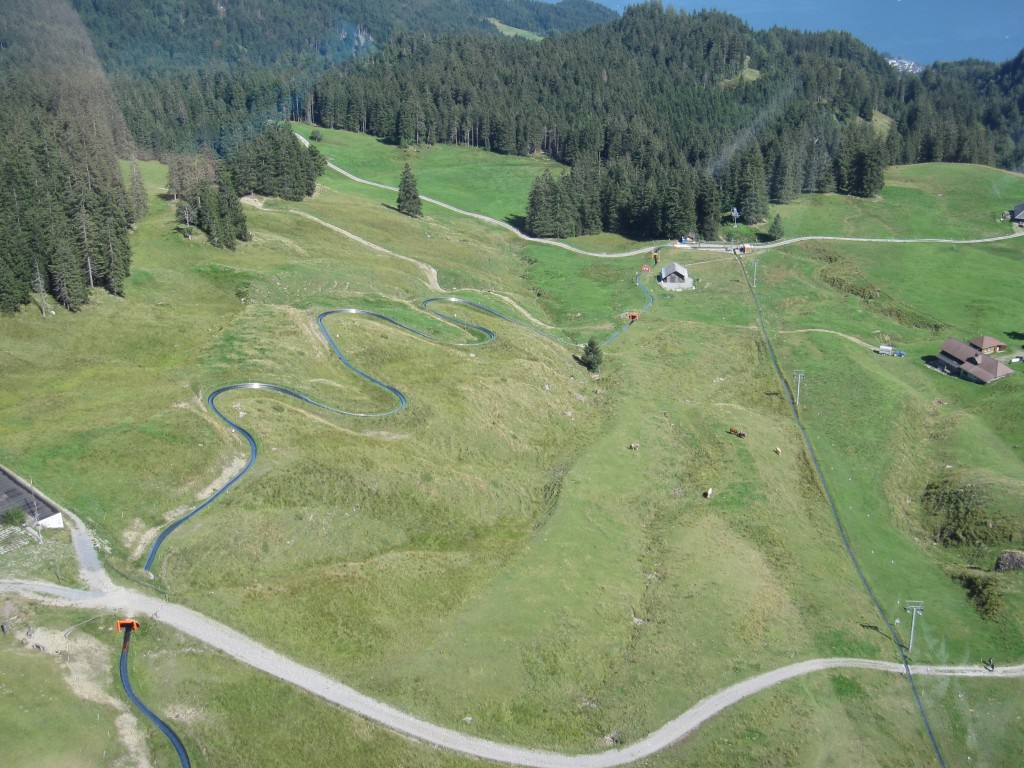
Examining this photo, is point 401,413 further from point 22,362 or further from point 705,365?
point 705,365

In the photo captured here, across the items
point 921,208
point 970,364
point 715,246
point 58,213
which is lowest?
point 970,364

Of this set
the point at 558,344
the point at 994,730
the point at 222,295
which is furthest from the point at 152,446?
the point at 994,730

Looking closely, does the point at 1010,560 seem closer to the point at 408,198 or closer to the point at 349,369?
the point at 349,369

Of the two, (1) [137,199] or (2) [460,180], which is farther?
(2) [460,180]

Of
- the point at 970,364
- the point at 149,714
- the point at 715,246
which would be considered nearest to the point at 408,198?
the point at 715,246

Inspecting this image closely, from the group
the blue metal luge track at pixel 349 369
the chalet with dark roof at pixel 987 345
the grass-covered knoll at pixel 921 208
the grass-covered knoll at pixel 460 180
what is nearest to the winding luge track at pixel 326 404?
the blue metal luge track at pixel 349 369

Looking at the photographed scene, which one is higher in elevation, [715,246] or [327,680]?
[715,246]
